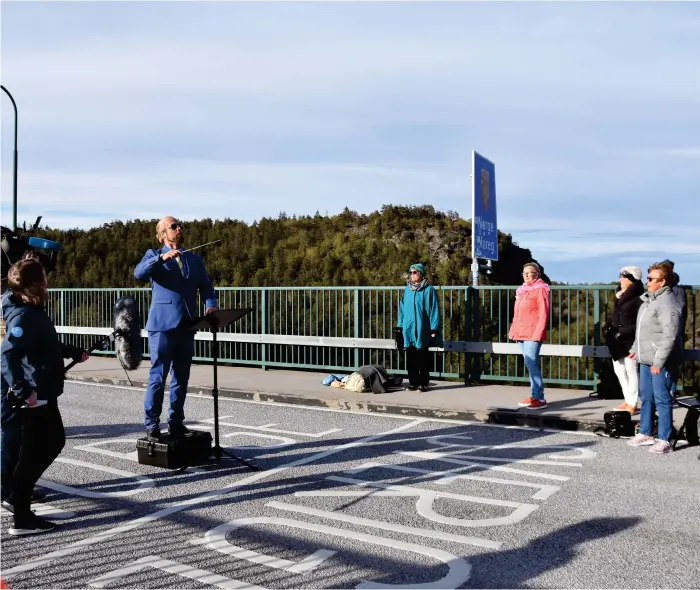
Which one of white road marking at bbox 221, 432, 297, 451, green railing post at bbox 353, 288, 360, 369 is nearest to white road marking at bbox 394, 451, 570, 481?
white road marking at bbox 221, 432, 297, 451

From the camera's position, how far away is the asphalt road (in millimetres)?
4207

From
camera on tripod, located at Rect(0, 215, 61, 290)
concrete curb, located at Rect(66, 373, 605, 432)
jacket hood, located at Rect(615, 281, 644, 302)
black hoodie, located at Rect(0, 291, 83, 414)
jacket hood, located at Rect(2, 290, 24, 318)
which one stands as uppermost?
camera on tripod, located at Rect(0, 215, 61, 290)

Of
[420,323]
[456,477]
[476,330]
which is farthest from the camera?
[476,330]

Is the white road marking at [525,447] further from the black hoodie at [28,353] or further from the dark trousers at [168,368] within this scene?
the black hoodie at [28,353]

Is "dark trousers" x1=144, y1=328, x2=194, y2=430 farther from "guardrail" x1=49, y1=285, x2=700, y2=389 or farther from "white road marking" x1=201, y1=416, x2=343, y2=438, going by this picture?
"guardrail" x1=49, y1=285, x2=700, y2=389

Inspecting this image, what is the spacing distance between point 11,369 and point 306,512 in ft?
7.20

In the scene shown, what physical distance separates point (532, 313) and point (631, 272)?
1.32 meters

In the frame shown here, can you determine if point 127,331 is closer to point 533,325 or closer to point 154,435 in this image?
point 154,435

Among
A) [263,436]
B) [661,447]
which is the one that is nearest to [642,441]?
[661,447]

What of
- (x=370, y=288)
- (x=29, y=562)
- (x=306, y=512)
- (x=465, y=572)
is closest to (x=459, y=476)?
(x=306, y=512)

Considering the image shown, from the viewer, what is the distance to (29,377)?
16.2ft

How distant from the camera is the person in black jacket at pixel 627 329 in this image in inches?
352

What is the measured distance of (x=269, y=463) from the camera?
6.89 meters

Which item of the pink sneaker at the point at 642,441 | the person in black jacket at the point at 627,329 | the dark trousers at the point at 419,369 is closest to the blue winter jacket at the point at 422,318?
the dark trousers at the point at 419,369
